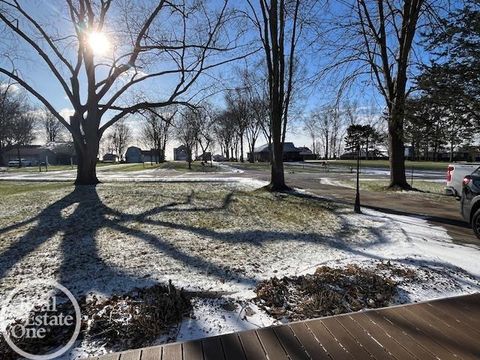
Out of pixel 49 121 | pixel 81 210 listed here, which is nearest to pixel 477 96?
pixel 81 210

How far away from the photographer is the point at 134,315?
122 inches

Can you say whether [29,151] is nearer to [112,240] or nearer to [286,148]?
[286,148]

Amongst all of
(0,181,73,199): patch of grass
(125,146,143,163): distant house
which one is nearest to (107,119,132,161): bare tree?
(125,146,143,163): distant house

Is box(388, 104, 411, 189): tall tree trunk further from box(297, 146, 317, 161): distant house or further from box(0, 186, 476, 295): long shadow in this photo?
box(297, 146, 317, 161): distant house

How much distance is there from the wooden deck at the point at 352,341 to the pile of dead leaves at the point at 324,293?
290mm

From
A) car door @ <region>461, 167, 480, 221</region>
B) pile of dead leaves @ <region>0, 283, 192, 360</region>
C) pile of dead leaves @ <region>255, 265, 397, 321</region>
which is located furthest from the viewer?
car door @ <region>461, 167, 480, 221</region>

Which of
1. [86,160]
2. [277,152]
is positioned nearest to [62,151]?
[86,160]

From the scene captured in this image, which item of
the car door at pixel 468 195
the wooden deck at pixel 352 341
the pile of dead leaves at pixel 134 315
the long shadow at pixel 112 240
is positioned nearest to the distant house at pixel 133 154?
the long shadow at pixel 112 240

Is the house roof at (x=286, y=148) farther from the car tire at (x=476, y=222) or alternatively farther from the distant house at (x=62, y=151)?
the car tire at (x=476, y=222)

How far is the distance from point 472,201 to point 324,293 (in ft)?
14.6

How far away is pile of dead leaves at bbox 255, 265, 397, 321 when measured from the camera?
3238mm

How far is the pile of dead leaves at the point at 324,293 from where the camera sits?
3.24m

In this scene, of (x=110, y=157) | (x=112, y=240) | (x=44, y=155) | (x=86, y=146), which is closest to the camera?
(x=112, y=240)

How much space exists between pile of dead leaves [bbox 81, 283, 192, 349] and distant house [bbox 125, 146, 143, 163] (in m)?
96.0
